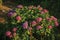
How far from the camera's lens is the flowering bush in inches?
267

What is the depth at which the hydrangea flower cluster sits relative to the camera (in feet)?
22.2

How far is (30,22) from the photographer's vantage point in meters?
6.91

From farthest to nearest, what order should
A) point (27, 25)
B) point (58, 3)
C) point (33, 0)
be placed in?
point (33, 0)
point (58, 3)
point (27, 25)

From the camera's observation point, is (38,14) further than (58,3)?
No

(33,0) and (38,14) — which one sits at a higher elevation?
(38,14)

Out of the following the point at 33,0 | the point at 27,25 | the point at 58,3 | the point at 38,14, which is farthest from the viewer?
the point at 33,0

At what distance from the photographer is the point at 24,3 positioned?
10961mm

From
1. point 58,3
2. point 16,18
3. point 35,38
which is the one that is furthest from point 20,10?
point 58,3

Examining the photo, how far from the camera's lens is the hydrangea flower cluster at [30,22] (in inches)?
267

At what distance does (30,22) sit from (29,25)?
11 cm

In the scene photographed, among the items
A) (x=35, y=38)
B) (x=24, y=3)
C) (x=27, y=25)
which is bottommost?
(x=24, y=3)

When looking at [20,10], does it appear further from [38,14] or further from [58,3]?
[58,3]

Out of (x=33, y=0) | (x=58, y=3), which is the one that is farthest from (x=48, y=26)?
(x=33, y=0)

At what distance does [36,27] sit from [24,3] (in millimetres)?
4303
